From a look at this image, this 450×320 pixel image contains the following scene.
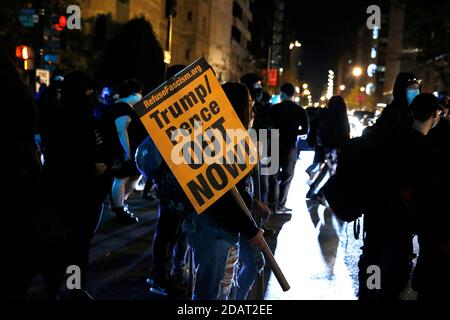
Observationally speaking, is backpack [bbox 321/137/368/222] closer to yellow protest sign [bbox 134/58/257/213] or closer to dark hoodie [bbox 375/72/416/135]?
dark hoodie [bbox 375/72/416/135]

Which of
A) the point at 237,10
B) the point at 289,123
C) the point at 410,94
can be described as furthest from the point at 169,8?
the point at 237,10

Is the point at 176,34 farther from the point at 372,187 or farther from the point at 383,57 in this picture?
the point at 383,57

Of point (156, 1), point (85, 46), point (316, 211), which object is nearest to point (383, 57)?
point (156, 1)

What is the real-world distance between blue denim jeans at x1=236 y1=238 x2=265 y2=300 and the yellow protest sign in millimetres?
866

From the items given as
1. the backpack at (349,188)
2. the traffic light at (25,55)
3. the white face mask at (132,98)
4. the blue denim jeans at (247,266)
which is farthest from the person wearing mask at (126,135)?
the traffic light at (25,55)

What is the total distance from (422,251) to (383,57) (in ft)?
363

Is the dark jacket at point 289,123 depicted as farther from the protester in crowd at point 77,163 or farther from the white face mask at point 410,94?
the protester in crowd at point 77,163

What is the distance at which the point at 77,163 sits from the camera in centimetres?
484

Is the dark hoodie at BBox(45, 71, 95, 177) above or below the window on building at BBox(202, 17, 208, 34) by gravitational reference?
below

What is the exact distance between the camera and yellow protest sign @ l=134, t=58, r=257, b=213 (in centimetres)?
352

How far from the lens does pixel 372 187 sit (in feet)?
12.6

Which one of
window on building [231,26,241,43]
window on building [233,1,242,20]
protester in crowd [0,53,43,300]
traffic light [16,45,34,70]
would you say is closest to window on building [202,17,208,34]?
window on building [231,26,241,43]

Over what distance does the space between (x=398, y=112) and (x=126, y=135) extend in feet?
14.8

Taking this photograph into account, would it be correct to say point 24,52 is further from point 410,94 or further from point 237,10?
point 237,10
